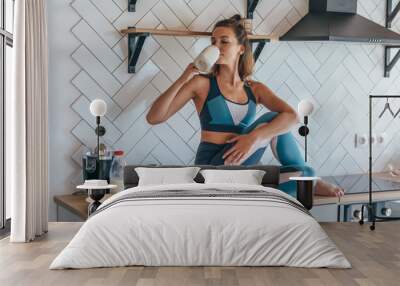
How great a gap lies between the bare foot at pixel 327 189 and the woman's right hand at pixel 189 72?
183 cm

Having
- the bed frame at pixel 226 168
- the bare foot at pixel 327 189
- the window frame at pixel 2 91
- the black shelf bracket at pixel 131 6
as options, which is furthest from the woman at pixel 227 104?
the window frame at pixel 2 91

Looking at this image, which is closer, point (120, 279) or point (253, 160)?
point (120, 279)

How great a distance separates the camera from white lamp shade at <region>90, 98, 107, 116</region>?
651 cm

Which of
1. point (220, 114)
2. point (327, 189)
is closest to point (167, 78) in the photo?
point (220, 114)

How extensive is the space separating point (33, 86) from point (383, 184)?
13.0 ft

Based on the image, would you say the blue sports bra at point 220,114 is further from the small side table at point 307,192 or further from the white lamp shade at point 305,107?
the small side table at point 307,192

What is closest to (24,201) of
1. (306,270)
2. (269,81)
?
(306,270)

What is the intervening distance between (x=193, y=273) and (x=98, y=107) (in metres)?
2.47

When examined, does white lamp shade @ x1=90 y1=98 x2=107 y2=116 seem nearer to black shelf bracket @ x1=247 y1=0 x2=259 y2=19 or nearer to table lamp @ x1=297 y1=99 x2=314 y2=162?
black shelf bracket @ x1=247 y1=0 x2=259 y2=19

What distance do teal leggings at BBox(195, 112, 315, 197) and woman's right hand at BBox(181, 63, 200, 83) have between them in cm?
72

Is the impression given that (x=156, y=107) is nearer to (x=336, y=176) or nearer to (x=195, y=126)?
(x=195, y=126)

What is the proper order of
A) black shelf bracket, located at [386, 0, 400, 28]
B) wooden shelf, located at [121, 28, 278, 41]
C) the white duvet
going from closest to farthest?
the white duvet
wooden shelf, located at [121, 28, 278, 41]
black shelf bracket, located at [386, 0, 400, 28]

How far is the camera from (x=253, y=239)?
4828mm

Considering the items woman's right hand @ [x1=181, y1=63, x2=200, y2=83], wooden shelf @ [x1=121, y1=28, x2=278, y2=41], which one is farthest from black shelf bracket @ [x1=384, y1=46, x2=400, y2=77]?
woman's right hand @ [x1=181, y1=63, x2=200, y2=83]
